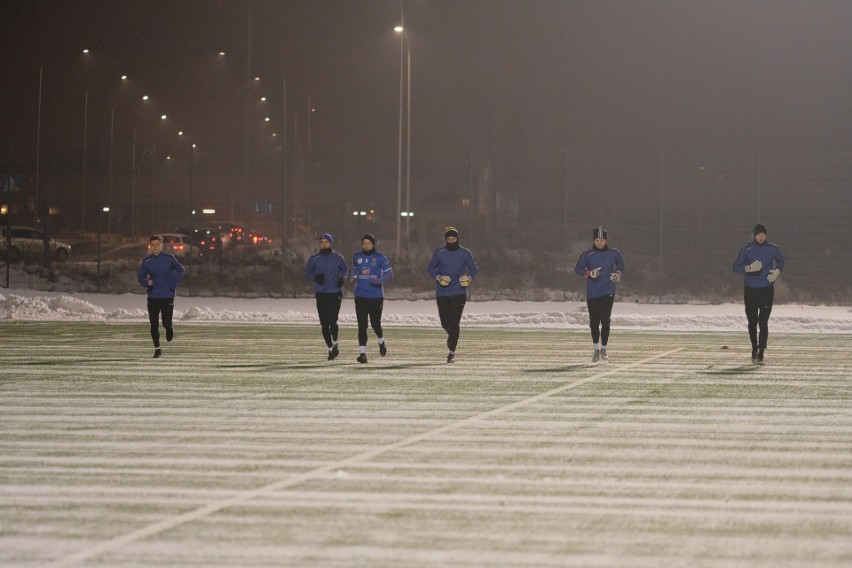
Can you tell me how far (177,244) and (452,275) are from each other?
30.1 m

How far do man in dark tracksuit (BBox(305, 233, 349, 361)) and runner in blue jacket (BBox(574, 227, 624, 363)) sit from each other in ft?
11.7

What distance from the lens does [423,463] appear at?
34.4ft

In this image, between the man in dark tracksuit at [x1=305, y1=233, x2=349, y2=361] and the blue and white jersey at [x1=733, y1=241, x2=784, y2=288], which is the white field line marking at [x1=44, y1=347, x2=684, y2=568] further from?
the blue and white jersey at [x1=733, y1=241, x2=784, y2=288]

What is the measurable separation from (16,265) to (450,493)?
36541 mm

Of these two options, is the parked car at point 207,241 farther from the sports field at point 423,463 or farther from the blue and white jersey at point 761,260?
the blue and white jersey at point 761,260

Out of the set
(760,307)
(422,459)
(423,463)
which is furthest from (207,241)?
(423,463)

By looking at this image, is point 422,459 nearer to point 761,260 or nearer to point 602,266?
point 602,266

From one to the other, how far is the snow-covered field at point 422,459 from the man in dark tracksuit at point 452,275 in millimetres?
693

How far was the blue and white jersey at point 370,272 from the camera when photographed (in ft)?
65.5

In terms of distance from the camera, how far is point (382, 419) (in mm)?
13250

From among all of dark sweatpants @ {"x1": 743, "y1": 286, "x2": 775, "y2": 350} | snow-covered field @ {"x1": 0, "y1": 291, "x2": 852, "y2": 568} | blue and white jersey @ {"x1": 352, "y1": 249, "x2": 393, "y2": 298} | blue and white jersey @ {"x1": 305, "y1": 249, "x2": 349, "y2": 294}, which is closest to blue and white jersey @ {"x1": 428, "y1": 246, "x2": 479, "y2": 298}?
blue and white jersey @ {"x1": 352, "y1": 249, "x2": 393, "y2": 298}

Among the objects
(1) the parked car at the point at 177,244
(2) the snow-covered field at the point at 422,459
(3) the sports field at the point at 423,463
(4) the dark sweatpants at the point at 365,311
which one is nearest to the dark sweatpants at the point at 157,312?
(2) the snow-covered field at the point at 422,459

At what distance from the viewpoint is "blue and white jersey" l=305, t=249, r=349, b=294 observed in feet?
67.0

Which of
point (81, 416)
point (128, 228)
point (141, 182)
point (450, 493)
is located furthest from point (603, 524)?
point (128, 228)
